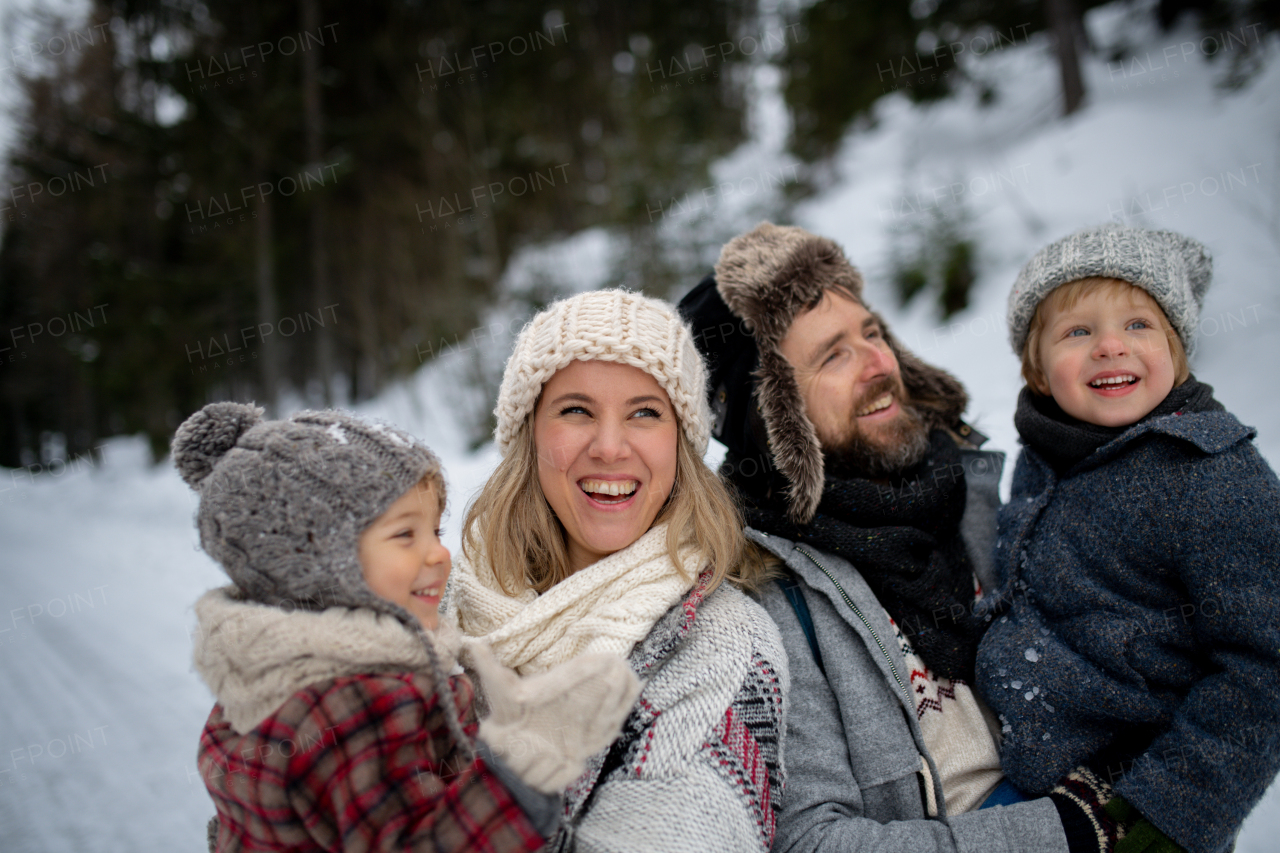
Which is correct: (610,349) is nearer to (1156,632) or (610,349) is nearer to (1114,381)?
(1114,381)

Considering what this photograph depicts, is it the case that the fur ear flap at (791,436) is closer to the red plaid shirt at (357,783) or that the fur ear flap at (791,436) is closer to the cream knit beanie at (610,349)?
the cream knit beanie at (610,349)

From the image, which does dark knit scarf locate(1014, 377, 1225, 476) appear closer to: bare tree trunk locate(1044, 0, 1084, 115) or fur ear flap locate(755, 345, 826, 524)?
fur ear flap locate(755, 345, 826, 524)

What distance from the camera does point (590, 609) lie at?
181cm

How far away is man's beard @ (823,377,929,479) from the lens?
2.25 metres

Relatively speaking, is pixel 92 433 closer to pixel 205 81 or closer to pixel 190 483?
pixel 205 81

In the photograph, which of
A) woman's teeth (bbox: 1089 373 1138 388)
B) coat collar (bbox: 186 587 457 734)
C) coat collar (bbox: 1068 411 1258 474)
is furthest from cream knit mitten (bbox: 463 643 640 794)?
woman's teeth (bbox: 1089 373 1138 388)

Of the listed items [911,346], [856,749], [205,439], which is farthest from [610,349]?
[911,346]

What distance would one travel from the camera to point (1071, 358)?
2.03 metres

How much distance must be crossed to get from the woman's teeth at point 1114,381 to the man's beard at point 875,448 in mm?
528

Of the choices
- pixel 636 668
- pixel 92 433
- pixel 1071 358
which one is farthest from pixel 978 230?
pixel 92 433

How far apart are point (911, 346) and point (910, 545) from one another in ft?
20.5

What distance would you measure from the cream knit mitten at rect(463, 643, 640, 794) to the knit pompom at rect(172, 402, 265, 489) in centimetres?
83

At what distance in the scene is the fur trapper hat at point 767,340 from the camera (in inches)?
83.9

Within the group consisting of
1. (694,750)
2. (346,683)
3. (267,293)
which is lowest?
(694,750)
